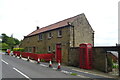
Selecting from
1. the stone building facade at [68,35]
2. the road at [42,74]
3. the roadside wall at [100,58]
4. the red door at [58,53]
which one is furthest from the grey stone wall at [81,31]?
the road at [42,74]

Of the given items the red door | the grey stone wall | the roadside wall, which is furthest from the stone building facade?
the roadside wall

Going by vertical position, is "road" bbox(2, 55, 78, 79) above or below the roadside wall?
below

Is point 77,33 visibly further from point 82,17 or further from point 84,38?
point 82,17

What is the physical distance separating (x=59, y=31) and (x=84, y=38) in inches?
163

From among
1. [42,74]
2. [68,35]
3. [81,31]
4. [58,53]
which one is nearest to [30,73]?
[42,74]

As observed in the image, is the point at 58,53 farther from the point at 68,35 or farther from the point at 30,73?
the point at 30,73

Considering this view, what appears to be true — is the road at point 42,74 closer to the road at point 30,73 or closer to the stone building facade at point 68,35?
the road at point 30,73

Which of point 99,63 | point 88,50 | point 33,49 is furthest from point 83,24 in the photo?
point 33,49

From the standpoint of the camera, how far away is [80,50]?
14.7 meters

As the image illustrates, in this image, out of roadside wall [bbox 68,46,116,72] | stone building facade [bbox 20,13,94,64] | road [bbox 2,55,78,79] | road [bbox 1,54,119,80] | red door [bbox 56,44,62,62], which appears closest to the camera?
road [bbox 1,54,119,80]

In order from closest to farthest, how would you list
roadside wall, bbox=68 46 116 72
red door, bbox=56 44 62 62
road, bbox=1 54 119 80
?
1. road, bbox=1 54 119 80
2. roadside wall, bbox=68 46 116 72
3. red door, bbox=56 44 62 62

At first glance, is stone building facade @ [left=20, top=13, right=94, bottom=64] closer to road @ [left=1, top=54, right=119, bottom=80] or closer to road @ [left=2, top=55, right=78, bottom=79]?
road @ [left=1, top=54, right=119, bottom=80]

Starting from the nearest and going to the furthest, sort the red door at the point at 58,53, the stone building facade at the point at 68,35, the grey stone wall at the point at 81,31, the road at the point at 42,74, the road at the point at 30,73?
the road at the point at 42,74
the road at the point at 30,73
the stone building facade at the point at 68,35
the grey stone wall at the point at 81,31
the red door at the point at 58,53

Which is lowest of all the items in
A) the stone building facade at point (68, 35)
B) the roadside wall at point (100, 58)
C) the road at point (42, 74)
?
the road at point (42, 74)
